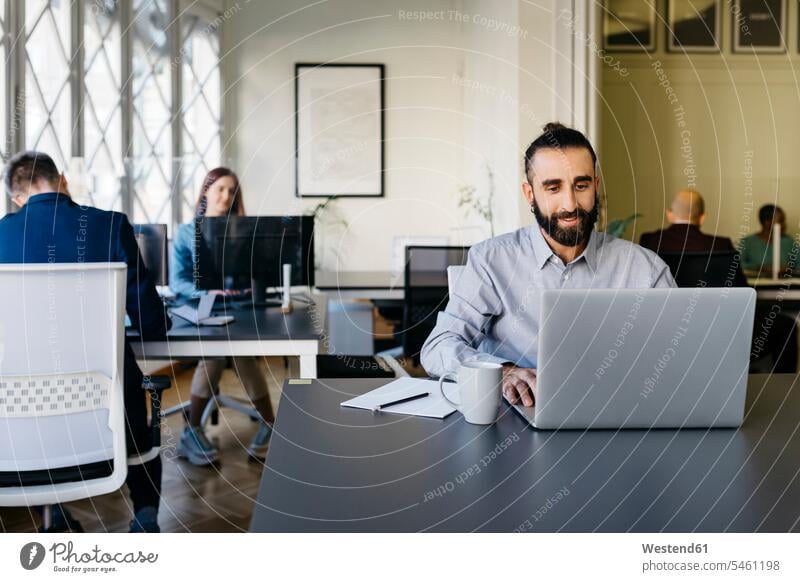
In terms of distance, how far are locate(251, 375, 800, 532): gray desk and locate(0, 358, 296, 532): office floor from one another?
1223 millimetres

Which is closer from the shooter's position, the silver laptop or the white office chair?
the silver laptop

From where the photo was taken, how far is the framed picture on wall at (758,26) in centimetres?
559

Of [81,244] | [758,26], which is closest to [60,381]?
[81,244]

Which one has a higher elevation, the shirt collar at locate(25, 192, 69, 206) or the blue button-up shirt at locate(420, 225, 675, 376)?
the shirt collar at locate(25, 192, 69, 206)

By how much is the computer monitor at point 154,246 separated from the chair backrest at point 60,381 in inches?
55.6

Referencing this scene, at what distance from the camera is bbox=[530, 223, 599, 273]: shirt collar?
176 centimetres

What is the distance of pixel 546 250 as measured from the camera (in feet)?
5.77

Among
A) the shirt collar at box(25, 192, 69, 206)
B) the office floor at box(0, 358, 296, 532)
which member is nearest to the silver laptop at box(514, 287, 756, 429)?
the office floor at box(0, 358, 296, 532)

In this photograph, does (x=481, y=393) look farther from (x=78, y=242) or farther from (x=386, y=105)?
(x=386, y=105)

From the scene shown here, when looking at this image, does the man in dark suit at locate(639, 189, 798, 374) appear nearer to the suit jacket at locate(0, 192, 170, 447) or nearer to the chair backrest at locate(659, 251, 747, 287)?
the chair backrest at locate(659, 251, 747, 287)
